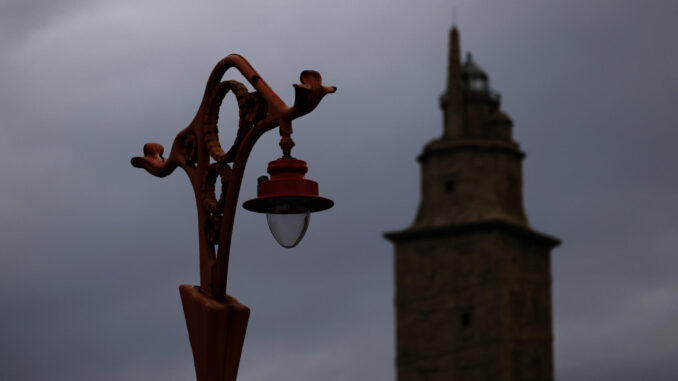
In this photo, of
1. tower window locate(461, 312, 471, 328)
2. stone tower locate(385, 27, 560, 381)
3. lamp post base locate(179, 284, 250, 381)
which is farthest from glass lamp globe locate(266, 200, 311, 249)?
tower window locate(461, 312, 471, 328)

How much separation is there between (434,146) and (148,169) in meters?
43.3

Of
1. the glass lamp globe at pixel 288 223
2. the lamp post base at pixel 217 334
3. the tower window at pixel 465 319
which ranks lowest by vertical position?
the lamp post base at pixel 217 334

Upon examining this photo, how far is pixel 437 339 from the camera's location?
168ft

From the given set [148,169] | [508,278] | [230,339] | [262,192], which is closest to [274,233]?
[262,192]

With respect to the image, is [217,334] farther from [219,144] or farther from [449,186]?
[449,186]

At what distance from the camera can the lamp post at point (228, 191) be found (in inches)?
298

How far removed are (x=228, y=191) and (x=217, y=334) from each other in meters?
0.92

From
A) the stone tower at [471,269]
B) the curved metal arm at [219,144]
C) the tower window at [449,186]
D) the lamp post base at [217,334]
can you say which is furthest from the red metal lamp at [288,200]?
the tower window at [449,186]

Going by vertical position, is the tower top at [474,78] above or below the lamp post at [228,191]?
above

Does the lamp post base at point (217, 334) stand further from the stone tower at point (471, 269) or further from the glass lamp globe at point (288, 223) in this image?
the stone tower at point (471, 269)

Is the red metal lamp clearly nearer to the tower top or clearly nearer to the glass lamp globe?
the glass lamp globe

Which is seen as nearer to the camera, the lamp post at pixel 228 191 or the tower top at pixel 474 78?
the lamp post at pixel 228 191

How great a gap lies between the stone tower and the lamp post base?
42.5 meters

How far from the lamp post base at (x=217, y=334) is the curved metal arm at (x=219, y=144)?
0.38ft
